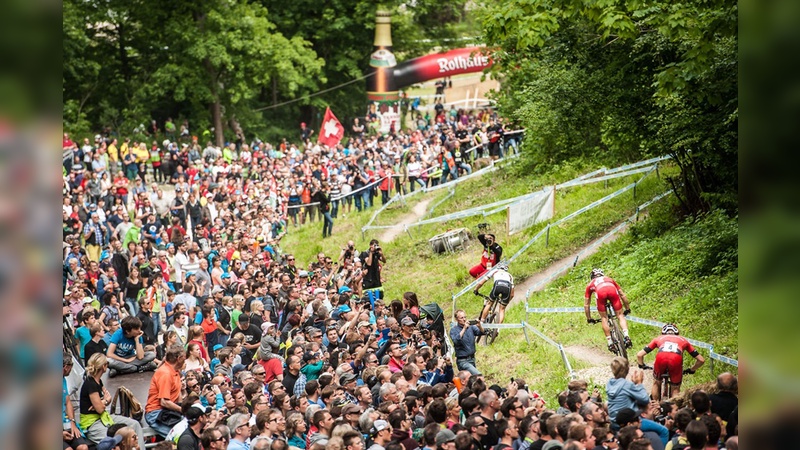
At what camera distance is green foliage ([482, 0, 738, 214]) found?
16203mm

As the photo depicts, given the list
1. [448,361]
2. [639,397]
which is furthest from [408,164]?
[639,397]

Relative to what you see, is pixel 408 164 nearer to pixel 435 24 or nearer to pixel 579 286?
pixel 579 286

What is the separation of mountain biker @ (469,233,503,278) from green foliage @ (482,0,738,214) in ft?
13.6

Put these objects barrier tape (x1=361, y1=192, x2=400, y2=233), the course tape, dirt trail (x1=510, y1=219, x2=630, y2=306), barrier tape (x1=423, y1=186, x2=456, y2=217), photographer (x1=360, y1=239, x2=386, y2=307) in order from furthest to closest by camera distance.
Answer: barrier tape (x1=423, y1=186, x2=456, y2=217) < barrier tape (x1=361, y1=192, x2=400, y2=233) < photographer (x1=360, y1=239, x2=386, y2=307) < dirt trail (x1=510, y1=219, x2=630, y2=306) < the course tape

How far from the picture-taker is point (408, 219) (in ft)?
107

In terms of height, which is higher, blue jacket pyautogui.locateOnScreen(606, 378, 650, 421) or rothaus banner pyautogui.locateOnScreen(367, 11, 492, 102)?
rothaus banner pyautogui.locateOnScreen(367, 11, 492, 102)

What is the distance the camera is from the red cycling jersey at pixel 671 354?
42.5ft

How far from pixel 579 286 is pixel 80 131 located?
35322 mm

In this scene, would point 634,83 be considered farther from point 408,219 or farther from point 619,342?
point 408,219

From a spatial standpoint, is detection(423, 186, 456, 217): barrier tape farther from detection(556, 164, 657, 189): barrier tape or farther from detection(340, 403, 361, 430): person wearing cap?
A: detection(340, 403, 361, 430): person wearing cap

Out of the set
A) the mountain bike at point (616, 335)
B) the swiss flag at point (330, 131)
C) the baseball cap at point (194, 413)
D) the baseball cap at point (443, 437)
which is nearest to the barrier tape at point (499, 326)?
the mountain bike at point (616, 335)

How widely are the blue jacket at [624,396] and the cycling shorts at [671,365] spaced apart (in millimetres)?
1964

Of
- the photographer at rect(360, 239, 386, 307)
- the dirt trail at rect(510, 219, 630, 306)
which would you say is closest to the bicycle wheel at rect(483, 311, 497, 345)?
the dirt trail at rect(510, 219, 630, 306)
